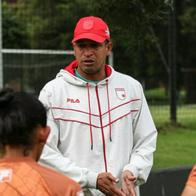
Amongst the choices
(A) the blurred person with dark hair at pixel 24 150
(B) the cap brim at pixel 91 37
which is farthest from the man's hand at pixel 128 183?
(A) the blurred person with dark hair at pixel 24 150

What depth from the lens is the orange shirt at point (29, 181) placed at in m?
2.63

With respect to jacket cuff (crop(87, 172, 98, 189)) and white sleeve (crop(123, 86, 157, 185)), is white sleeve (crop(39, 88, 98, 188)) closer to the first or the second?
jacket cuff (crop(87, 172, 98, 189))

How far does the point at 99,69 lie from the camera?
415cm

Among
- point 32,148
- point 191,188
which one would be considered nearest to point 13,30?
point 191,188

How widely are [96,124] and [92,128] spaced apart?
0.03 m

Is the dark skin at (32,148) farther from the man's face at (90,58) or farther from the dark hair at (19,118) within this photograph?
the man's face at (90,58)

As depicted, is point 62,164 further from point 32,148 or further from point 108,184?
point 32,148

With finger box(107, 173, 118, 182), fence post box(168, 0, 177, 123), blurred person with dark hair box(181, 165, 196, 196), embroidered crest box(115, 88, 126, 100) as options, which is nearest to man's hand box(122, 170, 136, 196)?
finger box(107, 173, 118, 182)

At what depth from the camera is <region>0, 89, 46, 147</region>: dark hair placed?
261 centimetres

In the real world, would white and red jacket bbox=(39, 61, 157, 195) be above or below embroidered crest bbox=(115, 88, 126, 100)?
below

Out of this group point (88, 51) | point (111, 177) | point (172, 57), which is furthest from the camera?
point (172, 57)

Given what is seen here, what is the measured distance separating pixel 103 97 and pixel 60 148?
39 cm

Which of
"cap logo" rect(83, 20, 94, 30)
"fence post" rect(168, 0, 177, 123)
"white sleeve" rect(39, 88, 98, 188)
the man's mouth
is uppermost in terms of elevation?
"cap logo" rect(83, 20, 94, 30)

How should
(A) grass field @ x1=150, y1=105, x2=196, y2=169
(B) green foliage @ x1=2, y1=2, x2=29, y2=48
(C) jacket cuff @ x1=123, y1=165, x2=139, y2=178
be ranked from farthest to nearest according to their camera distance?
(B) green foliage @ x1=2, y1=2, x2=29, y2=48 → (A) grass field @ x1=150, y1=105, x2=196, y2=169 → (C) jacket cuff @ x1=123, y1=165, x2=139, y2=178
